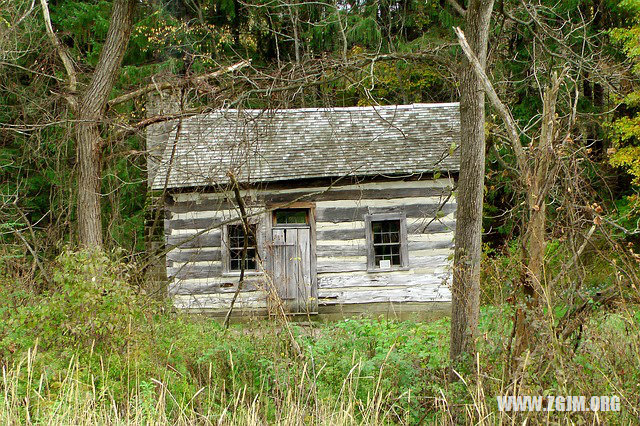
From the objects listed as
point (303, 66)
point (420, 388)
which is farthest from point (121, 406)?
point (303, 66)

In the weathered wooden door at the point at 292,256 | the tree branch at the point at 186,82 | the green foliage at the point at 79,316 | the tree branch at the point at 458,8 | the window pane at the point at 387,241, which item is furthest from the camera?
the window pane at the point at 387,241

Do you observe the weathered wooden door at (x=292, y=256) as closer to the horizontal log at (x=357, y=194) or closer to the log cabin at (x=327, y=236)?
the log cabin at (x=327, y=236)

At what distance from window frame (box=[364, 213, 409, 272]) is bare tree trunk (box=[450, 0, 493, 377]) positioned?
747 cm

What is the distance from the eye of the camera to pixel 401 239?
47.1ft

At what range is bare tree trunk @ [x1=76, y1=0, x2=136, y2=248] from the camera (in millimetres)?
9562

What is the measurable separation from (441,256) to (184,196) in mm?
5537

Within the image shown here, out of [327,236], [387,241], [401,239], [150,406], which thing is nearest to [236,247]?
[327,236]

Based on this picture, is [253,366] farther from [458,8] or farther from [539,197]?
[458,8]

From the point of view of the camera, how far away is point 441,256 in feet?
47.0

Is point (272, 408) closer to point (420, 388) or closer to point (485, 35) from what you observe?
point (420, 388)

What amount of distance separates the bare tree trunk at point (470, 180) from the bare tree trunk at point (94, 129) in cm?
524
